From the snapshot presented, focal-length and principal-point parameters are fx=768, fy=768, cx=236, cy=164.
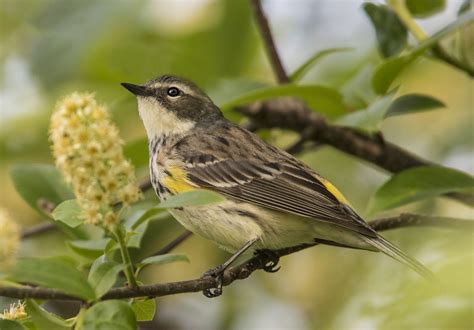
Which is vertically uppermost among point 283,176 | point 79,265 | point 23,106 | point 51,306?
point 23,106

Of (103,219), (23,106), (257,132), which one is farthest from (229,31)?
(103,219)

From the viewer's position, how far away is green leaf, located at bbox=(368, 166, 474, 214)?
3709 mm

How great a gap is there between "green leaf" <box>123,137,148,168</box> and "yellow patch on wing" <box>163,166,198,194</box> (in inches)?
7.2

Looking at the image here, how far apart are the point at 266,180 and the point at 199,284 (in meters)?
1.99

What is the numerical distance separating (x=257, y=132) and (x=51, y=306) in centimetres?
209

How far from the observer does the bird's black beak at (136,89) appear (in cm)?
503

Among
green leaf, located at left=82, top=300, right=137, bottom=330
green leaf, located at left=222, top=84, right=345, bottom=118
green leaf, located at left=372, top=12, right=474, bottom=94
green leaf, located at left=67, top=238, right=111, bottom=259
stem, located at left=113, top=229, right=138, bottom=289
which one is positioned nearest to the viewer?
green leaf, located at left=82, top=300, right=137, bottom=330

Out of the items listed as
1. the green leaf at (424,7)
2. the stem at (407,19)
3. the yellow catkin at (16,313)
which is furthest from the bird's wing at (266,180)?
the yellow catkin at (16,313)

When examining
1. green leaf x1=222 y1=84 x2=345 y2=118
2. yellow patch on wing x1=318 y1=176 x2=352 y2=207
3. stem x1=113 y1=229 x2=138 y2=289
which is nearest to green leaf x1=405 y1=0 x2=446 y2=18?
green leaf x1=222 y1=84 x2=345 y2=118

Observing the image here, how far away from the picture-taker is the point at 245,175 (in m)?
4.93

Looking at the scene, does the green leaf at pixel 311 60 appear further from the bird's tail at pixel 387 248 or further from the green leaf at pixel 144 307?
the green leaf at pixel 144 307

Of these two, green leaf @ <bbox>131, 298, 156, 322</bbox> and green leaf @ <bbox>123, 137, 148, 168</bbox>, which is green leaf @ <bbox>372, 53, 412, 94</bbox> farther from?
green leaf @ <bbox>131, 298, 156, 322</bbox>

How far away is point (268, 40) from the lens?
15.0 ft

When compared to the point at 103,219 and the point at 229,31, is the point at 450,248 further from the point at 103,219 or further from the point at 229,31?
the point at 229,31
